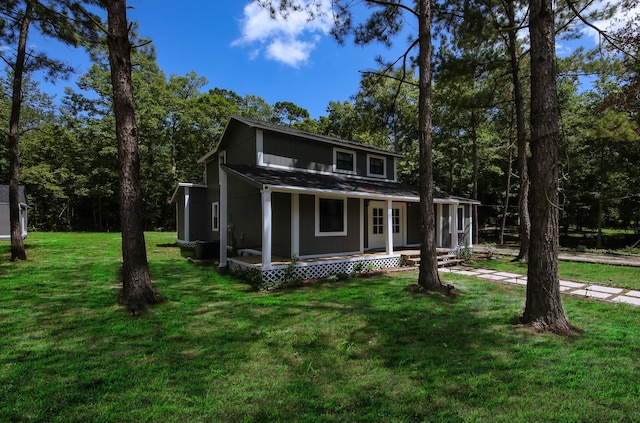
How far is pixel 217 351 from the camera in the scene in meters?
3.77

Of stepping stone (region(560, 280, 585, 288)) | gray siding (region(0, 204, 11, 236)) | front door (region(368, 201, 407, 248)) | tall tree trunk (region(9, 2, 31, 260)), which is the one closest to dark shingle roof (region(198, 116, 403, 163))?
front door (region(368, 201, 407, 248))

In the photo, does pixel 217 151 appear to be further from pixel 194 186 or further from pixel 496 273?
pixel 496 273

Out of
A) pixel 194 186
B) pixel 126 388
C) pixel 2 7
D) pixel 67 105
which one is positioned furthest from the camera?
pixel 67 105

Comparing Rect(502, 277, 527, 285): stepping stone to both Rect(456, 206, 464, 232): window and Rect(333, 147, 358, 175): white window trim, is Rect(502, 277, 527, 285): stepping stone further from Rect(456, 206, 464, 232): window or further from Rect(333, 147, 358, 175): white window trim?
Rect(333, 147, 358, 175): white window trim

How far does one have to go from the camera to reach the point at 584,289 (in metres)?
7.31

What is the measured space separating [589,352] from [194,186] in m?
14.2

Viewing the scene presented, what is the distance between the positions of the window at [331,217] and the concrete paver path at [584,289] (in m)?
3.93

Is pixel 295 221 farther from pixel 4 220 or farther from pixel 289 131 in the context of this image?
pixel 4 220

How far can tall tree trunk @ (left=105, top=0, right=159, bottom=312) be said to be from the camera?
5.26 metres

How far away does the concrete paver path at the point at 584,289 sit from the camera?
258 inches

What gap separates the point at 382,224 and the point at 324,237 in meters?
3.37

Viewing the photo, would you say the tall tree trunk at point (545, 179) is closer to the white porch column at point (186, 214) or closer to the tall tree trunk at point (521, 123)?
the tall tree trunk at point (521, 123)

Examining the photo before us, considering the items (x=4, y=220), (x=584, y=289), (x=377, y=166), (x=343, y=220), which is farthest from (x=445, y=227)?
(x=4, y=220)

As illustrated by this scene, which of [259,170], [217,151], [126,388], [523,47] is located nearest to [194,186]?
[217,151]
